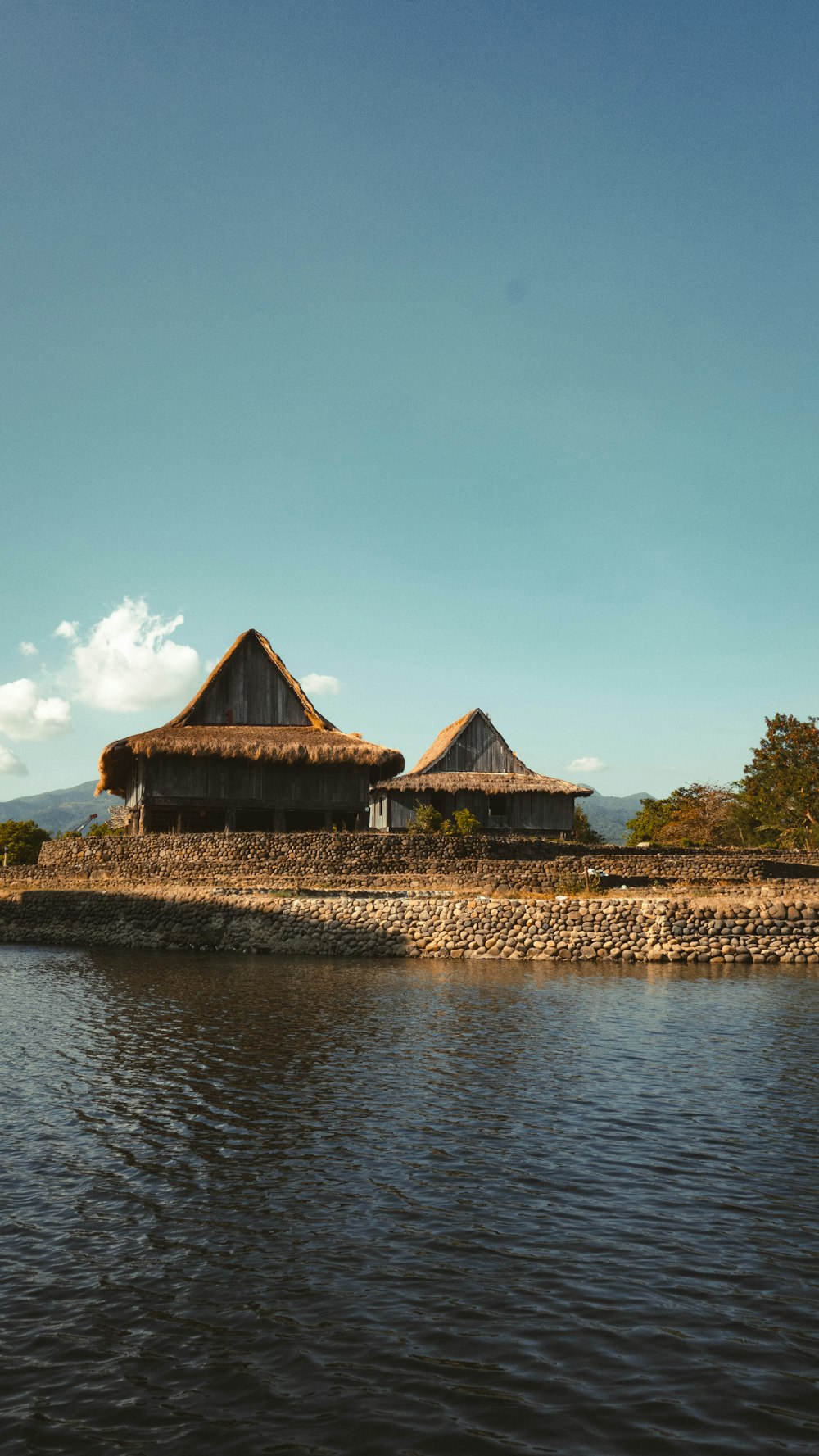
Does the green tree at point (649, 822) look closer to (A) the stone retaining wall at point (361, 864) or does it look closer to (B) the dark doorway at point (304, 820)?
(A) the stone retaining wall at point (361, 864)

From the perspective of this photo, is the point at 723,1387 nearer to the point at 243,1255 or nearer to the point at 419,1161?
the point at 243,1255

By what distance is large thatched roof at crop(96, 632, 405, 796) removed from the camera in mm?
39781

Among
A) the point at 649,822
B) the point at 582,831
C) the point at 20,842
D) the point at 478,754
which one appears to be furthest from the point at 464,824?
the point at 649,822

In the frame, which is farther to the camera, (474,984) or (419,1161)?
(474,984)

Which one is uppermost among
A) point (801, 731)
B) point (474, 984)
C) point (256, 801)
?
point (801, 731)

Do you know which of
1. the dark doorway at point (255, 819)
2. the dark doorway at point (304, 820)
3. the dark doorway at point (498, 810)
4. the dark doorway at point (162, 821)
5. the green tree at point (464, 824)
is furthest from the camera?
the dark doorway at point (498, 810)

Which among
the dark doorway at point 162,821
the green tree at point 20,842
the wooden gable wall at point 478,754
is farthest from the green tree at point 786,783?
the green tree at point 20,842

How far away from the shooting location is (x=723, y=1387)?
5.29 meters

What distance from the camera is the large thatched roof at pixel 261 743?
39.8 metres

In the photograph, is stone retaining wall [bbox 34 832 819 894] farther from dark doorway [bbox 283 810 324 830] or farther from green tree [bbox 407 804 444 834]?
dark doorway [bbox 283 810 324 830]

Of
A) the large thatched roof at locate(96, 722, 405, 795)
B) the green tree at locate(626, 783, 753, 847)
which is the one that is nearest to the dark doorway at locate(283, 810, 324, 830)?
the large thatched roof at locate(96, 722, 405, 795)

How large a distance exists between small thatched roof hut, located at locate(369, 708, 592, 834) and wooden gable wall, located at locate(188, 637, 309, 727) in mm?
8829

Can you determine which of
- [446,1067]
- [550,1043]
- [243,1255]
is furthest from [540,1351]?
[550,1043]

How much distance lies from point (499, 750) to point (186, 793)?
767 inches
